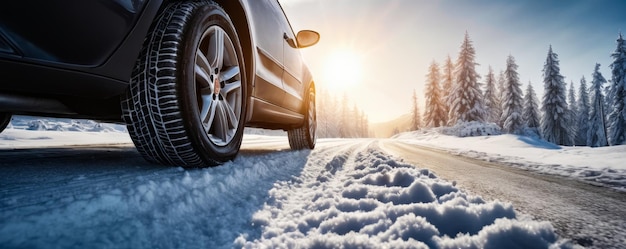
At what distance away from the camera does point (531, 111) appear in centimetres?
3519

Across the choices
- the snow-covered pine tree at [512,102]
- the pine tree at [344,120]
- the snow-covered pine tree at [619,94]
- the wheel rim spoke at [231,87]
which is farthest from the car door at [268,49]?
the pine tree at [344,120]

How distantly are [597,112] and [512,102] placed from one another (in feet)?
59.1

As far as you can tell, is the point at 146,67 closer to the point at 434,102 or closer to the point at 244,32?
the point at 244,32

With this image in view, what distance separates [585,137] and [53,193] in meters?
64.7

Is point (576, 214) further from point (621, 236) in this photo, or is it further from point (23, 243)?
point (23, 243)

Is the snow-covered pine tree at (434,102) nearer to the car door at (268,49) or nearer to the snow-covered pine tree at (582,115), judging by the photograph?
the snow-covered pine tree at (582,115)

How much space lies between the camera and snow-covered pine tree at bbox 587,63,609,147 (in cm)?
3822

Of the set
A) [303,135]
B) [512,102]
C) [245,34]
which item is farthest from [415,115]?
[245,34]

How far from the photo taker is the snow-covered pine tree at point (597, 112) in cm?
3822

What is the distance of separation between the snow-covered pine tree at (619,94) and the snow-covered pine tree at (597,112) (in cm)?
1164

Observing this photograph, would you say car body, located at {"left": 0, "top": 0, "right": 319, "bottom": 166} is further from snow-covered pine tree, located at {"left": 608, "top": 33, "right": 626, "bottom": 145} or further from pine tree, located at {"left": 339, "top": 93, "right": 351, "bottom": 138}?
pine tree, located at {"left": 339, "top": 93, "right": 351, "bottom": 138}

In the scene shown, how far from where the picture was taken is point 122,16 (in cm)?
123

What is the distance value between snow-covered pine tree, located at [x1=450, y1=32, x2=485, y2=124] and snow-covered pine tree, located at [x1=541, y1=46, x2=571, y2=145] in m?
9.94

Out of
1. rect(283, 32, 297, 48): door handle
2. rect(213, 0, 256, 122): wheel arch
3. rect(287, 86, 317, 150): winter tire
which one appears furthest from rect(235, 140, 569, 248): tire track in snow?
rect(287, 86, 317, 150): winter tire
